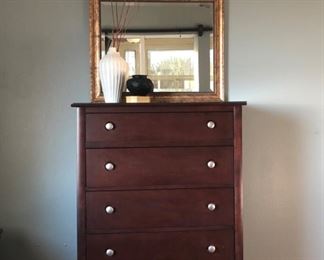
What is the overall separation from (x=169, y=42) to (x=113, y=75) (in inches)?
19.0

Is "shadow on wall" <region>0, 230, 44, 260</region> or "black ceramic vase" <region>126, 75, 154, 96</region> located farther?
"shadow on wall" <region>0, 230, 44, 260</region>

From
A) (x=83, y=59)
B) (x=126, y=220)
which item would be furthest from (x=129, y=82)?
(x=126, y=220)

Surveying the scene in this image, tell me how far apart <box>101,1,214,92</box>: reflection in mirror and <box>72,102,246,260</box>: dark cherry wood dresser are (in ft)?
1.67

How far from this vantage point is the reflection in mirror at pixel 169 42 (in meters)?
2.33

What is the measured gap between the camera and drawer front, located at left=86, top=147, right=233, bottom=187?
1882mm

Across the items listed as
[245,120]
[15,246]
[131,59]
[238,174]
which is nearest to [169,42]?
[131,59]

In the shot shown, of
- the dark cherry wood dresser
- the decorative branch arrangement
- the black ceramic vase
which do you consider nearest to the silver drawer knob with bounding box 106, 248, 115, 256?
the dark cherry wood dresser

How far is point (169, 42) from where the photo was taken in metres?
2.36

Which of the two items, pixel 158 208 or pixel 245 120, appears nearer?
pixel 158 208

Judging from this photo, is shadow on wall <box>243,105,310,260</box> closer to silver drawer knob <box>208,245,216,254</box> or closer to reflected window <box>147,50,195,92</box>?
reflected window <box>147,50,195,92</box>

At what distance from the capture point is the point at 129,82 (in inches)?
84.5

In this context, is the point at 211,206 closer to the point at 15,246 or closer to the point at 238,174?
the point at 238,174

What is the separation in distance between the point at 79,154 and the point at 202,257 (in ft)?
2.49

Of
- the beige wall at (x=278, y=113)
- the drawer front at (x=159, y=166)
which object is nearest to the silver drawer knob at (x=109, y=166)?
the drawer front at (x=159, y=166)
